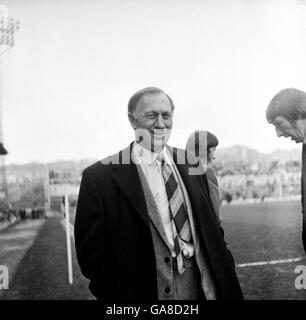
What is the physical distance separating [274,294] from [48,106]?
57.7 inches

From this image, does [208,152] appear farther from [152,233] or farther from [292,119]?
[152,233]

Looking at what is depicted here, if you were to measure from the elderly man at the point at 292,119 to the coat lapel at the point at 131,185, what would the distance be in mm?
736

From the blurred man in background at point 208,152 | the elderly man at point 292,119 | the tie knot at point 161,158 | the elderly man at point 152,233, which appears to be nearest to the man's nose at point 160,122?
the elderly man at point 152,233

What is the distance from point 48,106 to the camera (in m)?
2.24

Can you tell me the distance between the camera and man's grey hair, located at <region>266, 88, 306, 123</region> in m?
2.03

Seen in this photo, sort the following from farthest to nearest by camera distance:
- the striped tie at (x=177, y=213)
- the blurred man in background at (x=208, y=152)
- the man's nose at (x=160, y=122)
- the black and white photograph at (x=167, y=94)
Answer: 1. the black and white photograph at (x=167, y=94)
2. the blurred man in background at (x=208, y=152)
3. the man's nose at (x=160, y=122)
4. the striped tie at (x=177, y=213)

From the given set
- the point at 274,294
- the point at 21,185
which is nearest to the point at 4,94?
the point at 21,185

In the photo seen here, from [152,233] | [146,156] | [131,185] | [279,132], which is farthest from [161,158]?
[279,132]

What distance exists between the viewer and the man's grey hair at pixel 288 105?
2029 mm

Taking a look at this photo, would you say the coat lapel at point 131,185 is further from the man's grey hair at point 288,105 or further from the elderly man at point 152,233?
the man's grey hair at point 288,105

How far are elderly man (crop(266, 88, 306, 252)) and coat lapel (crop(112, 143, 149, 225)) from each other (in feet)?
2.42

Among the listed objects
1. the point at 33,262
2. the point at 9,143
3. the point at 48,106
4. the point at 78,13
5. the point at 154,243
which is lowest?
the point at 33,262

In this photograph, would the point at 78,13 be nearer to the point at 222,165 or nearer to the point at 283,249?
the point at 222,165

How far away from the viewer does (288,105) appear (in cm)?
209
